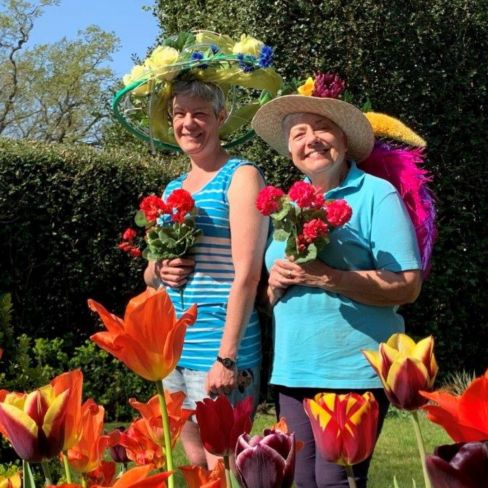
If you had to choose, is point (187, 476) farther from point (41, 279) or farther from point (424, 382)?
point (41, 279)

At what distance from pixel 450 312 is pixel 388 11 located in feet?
8.27

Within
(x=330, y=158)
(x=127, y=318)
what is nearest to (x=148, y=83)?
(x=330, y=158)

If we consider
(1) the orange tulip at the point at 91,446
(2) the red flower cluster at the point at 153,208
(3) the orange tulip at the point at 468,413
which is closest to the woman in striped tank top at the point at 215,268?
(2) the red flower cluster at the point at 153,208

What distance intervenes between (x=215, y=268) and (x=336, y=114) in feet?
1.91

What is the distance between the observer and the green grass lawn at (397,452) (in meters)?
4.87

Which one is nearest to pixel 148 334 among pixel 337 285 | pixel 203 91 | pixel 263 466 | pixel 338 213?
pixel 263 466

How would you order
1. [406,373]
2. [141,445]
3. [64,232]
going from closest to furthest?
1. [406,373]
2. [141,445]
3. [64,232]

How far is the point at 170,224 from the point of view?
268 cm

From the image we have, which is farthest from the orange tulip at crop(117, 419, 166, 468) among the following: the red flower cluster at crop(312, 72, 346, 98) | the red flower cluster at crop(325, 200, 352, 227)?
the red flower cluster at crop(312, 72, 346, 98)

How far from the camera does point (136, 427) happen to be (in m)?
1.42

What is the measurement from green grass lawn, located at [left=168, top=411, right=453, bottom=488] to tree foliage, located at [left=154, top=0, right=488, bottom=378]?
1054mm

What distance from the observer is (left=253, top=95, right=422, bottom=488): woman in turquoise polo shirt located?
2.39m

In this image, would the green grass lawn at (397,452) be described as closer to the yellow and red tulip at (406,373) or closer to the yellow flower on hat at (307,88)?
the yellow flower on hat at (307,88)

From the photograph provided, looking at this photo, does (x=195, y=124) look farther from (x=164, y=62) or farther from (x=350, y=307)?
(x=350, y=307)
